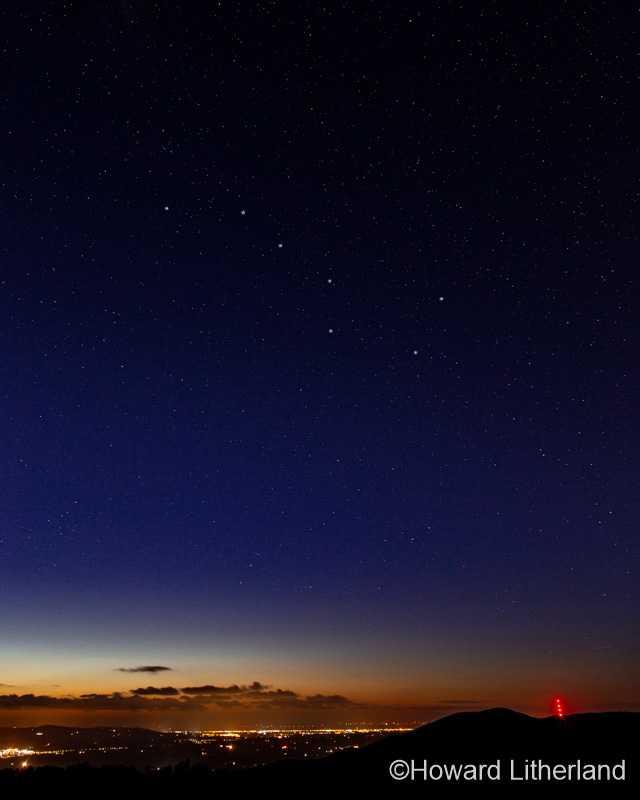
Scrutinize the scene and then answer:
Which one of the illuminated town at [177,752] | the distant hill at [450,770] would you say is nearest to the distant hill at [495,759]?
the distant hill at [450,770]

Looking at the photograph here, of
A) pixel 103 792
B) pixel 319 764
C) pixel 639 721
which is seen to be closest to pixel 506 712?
pixel 639 721

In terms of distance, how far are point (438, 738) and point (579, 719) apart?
4327 millimetres

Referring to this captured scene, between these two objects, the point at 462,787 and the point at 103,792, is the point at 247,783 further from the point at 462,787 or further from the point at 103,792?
the point at 462,787

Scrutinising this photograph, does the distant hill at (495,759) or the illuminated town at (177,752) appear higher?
the distant hill at (495,759)

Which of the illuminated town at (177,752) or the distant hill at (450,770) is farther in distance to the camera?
the illuminated town at (177,752)

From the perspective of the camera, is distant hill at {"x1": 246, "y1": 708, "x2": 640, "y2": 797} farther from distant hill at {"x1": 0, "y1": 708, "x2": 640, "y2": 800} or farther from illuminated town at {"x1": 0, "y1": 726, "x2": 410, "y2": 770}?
illuminated town at {"x1": 0, "y1": 726, "x2": 410, "y2": 770}

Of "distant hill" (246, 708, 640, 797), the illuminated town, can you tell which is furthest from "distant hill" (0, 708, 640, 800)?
the illuminated town

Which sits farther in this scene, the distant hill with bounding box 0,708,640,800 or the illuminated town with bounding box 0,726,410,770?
the illuminated town with bounding box 0,726,410,770

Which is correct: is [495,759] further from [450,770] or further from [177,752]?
[177,752]

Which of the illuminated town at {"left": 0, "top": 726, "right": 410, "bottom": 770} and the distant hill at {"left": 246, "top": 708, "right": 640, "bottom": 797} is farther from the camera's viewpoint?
the illuminated town at {"left": 0, "top": 726, "right": 410, "bottom": 770}

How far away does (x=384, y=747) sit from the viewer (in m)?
16.8

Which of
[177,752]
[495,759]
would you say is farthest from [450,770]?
[177,752]

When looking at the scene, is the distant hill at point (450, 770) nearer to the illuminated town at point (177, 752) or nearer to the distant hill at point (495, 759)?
the distant hill at point (495, 759)

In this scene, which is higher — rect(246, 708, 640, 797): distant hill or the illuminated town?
rect(246, 708, 640, 797): distant hill
